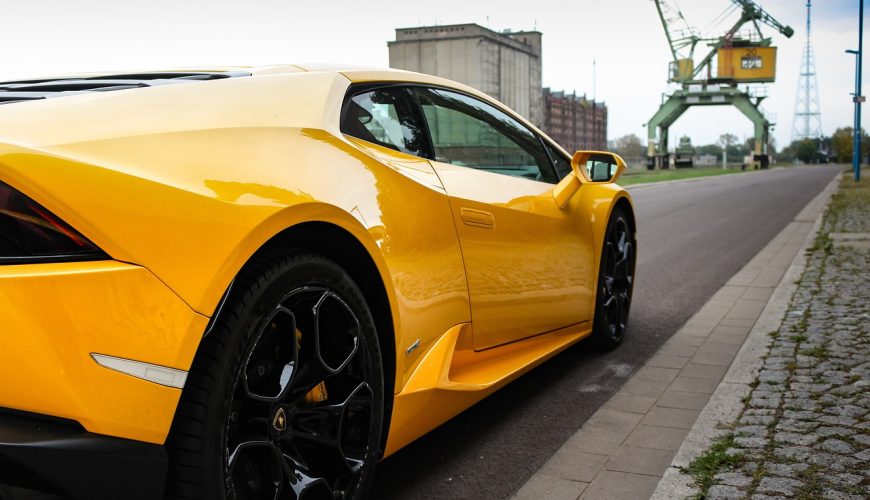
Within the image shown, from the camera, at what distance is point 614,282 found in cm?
501

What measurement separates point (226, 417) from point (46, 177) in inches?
26.5

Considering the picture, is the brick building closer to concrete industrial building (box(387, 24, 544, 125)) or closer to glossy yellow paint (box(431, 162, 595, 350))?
concrete industrial building (box(387, 24, 544, 125))

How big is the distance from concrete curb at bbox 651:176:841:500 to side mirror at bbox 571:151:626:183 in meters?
1.28

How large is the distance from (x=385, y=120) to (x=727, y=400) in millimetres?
2235

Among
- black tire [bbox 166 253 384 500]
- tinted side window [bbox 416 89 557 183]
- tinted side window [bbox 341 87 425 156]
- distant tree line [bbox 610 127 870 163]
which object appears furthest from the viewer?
distant tree line [bbox 610 127 870 163]

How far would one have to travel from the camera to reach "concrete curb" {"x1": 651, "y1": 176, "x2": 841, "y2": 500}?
9.76 ft

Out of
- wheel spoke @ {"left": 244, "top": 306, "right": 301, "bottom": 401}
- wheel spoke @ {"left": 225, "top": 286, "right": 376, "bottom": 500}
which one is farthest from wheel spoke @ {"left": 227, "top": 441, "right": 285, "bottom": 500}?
wheel spoke @ {"left": 244, "top": 306, "right": 301, "bottom": 401}

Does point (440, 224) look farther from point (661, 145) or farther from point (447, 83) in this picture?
point (661, 145)

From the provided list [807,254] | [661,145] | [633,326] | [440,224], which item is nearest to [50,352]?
[440,224]

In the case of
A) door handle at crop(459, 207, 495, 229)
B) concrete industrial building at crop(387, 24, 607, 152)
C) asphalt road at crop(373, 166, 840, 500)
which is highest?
concrete industrial building at crop(387, 24, 607, 152)

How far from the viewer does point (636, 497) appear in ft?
9.62

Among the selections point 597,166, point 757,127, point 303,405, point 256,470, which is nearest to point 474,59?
point 757,127

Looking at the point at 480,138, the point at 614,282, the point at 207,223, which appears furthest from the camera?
the point at 614,282

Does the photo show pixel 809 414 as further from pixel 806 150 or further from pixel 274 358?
pixel 806 150
